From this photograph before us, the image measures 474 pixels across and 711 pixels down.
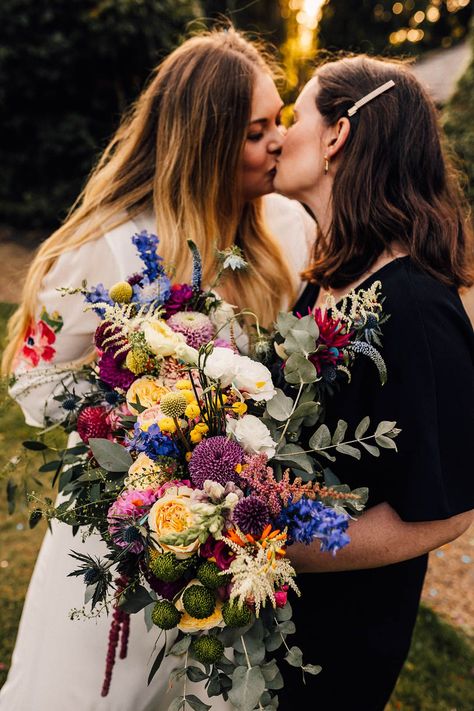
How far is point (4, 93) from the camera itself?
8.91 metres

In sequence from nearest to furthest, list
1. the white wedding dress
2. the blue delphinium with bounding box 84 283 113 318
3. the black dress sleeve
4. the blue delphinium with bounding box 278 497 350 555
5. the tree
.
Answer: the blue delphinium with bounding box 278 497 350 555 → the black dress sleeve → the blue delphinium with bounding box 84 283 113 318 → the white wedding dress → the tree

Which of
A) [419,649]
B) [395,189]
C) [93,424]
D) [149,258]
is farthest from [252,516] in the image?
[419,649]

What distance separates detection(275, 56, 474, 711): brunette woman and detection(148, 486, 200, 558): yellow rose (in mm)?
488

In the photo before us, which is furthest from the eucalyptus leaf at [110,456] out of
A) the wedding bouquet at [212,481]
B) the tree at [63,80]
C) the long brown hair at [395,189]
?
the tree at [63,80]

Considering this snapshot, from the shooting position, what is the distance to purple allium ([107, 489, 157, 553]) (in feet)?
4.42

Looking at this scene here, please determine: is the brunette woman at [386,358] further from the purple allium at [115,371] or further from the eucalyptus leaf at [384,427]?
the purple allium at [115,371]

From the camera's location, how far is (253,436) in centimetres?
136

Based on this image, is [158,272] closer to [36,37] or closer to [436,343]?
[436,343]

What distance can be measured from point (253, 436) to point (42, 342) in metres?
1.22

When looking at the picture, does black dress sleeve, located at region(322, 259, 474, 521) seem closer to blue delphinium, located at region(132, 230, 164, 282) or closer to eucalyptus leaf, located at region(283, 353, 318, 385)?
eucalyptus leaf, located at region(283, 353, 318, 385)

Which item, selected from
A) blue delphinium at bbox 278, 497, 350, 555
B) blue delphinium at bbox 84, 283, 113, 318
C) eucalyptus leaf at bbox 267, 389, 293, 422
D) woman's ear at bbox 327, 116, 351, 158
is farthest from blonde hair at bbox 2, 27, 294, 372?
blue delphinium at bbox 278, 497, 350, 555

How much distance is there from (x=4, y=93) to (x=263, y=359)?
8.71 metres

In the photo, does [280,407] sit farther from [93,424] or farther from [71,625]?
[71,625]

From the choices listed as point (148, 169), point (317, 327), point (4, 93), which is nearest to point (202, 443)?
point (317, 327)
